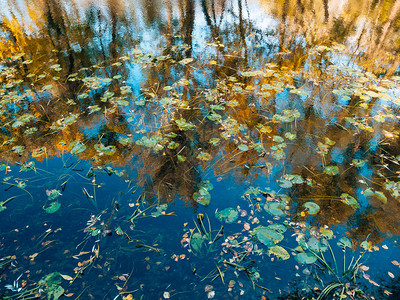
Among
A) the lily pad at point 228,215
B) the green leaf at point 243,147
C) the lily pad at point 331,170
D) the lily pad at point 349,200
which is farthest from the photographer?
the green leaf at point 243,147

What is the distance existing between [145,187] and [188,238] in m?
0.76

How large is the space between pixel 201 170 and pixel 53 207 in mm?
1545

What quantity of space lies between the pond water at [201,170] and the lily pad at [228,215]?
12 millimetres

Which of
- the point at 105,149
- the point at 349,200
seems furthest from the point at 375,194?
the point at 105,149

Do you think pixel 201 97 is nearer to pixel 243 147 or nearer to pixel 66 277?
pixel 243 147

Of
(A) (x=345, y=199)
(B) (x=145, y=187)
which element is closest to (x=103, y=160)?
(B) (x=145, y=187)

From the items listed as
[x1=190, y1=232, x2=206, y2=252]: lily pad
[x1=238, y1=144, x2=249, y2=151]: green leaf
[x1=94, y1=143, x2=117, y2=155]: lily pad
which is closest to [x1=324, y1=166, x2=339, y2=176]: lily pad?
[x1=238, y1=144, x2=249, y2=151]: green leaf

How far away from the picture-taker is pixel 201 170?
9.05 ft

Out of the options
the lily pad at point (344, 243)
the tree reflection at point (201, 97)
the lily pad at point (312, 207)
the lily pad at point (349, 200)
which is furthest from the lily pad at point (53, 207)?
the lily pad at point (349, 200)

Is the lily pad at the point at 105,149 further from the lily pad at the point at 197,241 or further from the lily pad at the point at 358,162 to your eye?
the lily pad at the point at 358,162

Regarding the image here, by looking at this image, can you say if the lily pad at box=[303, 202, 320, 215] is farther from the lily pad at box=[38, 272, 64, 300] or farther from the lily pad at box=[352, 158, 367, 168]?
the lily pad at box=[38, 272, 64, 300]

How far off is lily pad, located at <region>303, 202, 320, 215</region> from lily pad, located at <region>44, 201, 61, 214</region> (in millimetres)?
2425

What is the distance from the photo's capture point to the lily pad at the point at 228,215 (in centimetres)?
225

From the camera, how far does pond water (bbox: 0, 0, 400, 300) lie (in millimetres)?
1884
